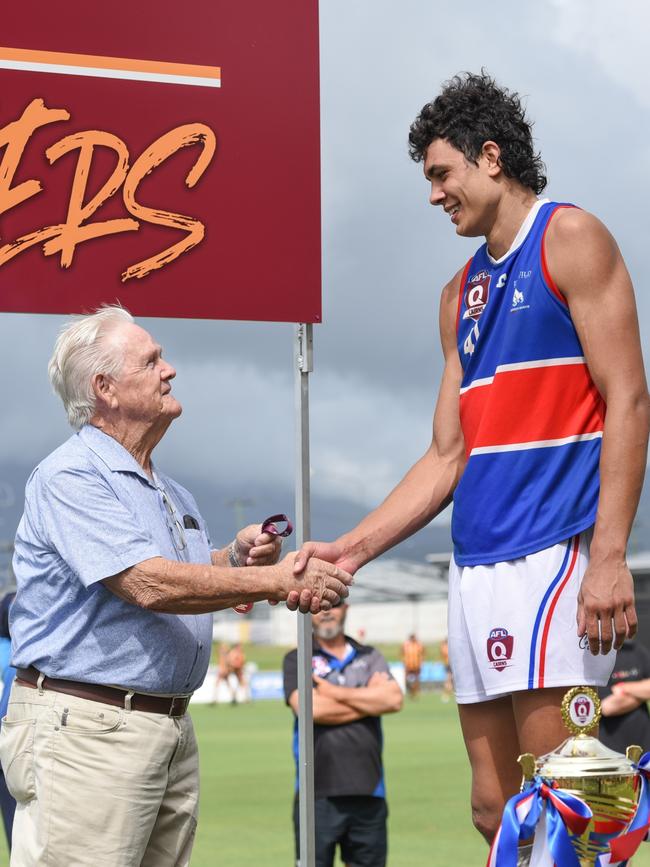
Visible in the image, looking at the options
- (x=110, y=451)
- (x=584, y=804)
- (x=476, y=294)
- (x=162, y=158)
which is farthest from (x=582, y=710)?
(x=162, y=158)

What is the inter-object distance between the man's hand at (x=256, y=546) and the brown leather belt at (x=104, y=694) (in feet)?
1.76

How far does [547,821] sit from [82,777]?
4.12 ft

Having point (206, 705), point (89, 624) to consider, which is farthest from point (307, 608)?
point (206, 705)

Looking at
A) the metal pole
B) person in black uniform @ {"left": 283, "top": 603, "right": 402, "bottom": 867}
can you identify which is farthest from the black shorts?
the metal pole

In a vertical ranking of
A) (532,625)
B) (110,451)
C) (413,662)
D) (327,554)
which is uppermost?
(110,451)

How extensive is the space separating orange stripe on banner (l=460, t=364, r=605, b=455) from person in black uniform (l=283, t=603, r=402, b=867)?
3.73m

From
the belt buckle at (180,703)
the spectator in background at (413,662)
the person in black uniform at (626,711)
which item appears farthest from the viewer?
the spectator in background at (413,662)

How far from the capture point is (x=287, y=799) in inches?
471

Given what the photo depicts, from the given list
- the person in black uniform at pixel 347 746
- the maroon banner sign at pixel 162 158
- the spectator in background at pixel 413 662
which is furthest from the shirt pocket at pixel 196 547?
the spectator in background at pixel 413 662

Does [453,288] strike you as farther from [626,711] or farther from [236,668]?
[236,668]

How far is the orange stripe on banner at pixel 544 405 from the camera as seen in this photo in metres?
2.98

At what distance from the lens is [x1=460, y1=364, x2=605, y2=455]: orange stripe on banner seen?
2984mm

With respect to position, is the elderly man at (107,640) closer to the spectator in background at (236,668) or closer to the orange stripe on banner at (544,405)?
the orange stripe on banner at (544,405)

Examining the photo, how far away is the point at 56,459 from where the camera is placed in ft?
11.1
